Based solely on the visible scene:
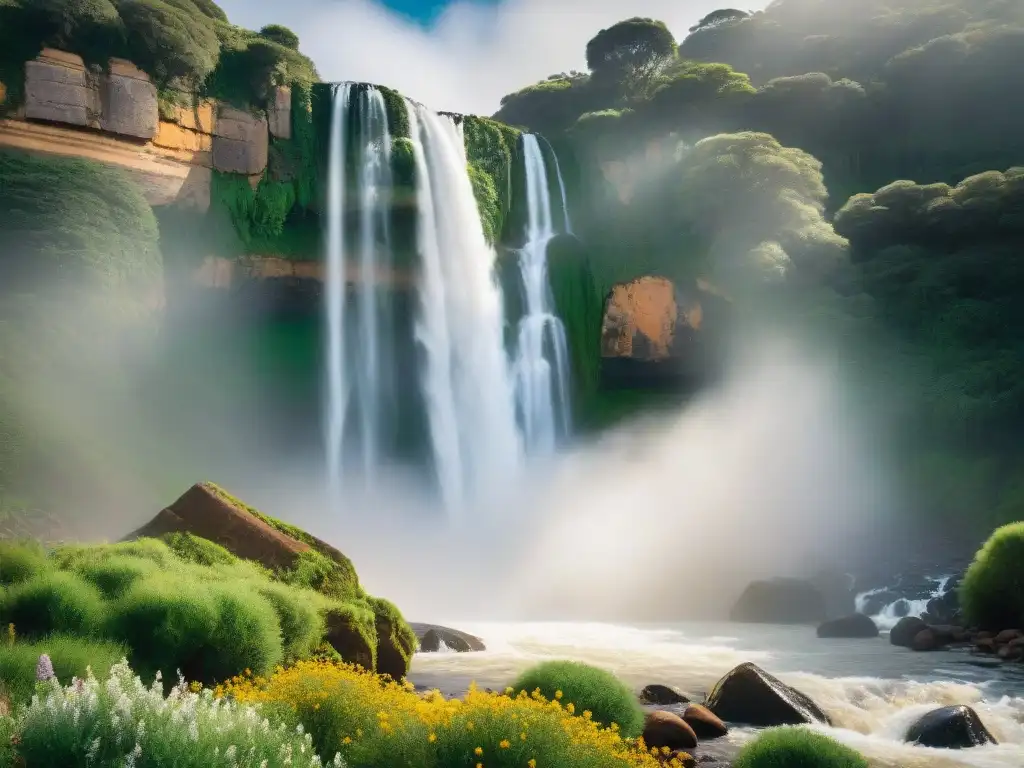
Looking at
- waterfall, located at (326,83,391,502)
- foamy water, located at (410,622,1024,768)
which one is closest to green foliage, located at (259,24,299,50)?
waterfall, located at (326,83,391,502)

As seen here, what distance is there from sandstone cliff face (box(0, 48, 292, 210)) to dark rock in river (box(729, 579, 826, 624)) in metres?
21.5

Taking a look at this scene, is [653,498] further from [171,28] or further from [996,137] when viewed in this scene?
[996,137]

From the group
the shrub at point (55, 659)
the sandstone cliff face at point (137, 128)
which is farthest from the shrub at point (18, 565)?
the sandstone cliff face at point (137, 128)

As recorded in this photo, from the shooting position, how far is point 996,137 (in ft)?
165

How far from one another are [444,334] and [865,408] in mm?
17140

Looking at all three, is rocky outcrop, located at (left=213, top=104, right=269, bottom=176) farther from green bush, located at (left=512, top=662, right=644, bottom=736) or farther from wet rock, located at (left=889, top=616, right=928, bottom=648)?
green bush, located at (left=512, top=662, right=644, bottom=736)

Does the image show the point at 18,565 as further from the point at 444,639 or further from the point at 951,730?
the point at 951,730

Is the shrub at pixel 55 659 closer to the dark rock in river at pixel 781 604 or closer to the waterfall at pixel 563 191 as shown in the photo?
the dark rock in river at pixel 781 604

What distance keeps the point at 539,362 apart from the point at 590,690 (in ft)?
86.9

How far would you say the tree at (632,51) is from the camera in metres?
58.8

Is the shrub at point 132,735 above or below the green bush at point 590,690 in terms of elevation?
above

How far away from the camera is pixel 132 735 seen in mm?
5789

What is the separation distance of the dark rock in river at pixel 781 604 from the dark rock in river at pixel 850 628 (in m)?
3.04

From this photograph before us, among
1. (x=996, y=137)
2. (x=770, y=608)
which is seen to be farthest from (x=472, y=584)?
(x=996, y=137)
